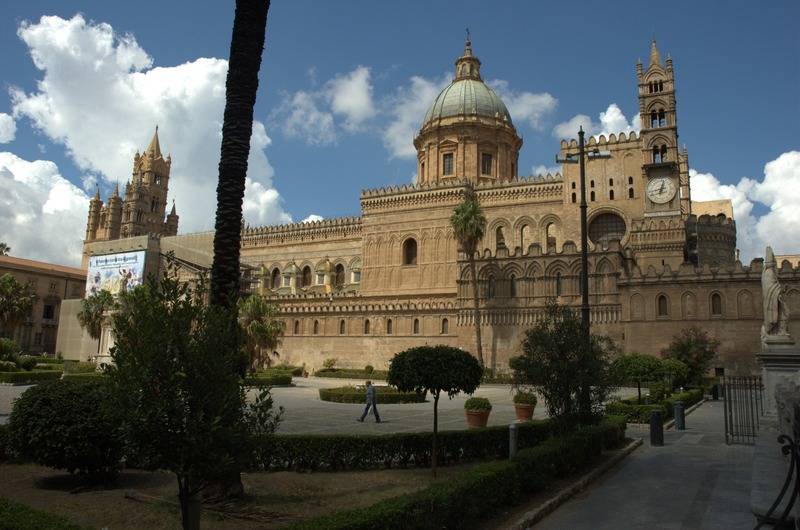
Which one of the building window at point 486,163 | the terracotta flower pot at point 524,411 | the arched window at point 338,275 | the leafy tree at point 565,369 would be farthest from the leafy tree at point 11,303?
the building window at point 486,163

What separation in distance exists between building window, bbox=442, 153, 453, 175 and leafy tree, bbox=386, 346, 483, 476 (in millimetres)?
46552

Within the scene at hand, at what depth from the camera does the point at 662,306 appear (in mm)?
36812

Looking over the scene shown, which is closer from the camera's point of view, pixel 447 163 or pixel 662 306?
pixel 662 306

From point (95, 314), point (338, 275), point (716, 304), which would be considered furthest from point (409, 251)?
point (716, 304)

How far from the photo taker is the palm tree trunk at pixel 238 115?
1004 centimetres

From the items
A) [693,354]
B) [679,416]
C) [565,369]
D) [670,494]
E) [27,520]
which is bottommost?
[670,494]

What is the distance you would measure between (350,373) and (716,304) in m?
25.0

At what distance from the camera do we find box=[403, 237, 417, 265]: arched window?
2117 inches

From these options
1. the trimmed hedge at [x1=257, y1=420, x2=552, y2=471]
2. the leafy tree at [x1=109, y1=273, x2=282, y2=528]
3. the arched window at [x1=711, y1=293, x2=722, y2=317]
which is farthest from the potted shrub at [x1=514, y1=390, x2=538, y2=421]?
the arched window at [x1=711, y1=293, x2=722, y2=317]

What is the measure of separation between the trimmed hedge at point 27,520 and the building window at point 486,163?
5229 cm

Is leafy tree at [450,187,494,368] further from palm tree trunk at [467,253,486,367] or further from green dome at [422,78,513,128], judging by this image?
green dome at [422,78,513,128]

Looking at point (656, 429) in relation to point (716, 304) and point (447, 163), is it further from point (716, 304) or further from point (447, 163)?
point (447, 163)

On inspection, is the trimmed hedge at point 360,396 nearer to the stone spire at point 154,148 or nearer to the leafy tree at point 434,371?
the leafy tree at point 434,371

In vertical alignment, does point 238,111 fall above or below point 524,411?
above
